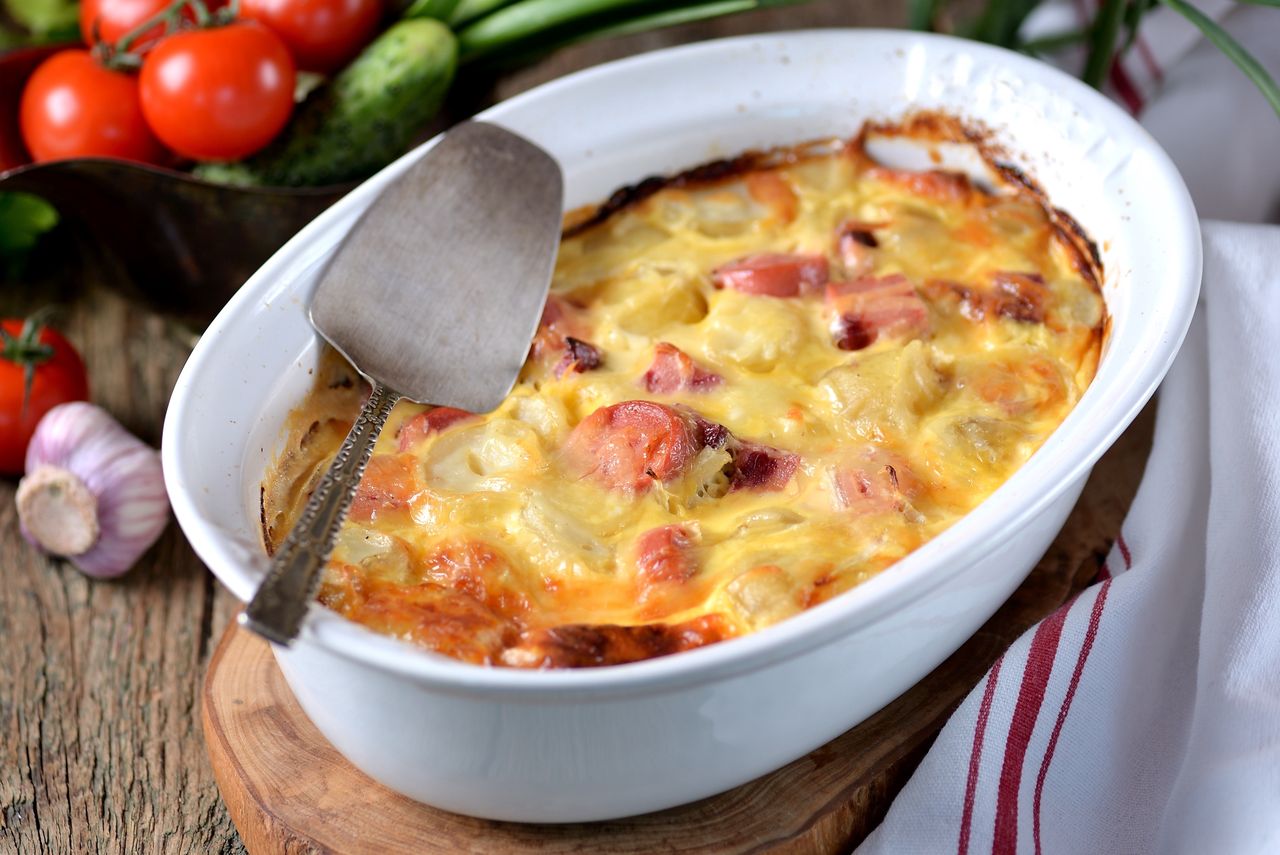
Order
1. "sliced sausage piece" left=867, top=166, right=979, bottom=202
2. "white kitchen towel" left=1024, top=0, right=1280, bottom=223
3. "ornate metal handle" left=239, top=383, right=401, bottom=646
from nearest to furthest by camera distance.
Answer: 1. "ornate metal handle" left=239, top=383, right=401, bottom=646
2. "sliced sausage piece" left=867, top=166, right=979, bottom=202
3. "white kitchen towel" left=1024, top=0, right=1280, bottom=223

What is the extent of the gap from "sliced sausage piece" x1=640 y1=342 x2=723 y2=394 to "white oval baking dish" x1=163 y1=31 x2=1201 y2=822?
55 cm

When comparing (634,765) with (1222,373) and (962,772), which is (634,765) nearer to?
(962,772)

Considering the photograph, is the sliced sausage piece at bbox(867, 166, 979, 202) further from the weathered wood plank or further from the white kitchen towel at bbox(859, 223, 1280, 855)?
the weathered wood plank

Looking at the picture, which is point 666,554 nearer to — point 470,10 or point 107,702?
point 107,702

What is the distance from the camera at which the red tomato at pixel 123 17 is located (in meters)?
2.99

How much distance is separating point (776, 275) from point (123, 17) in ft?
5.39

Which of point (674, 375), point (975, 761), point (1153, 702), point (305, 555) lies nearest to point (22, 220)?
point (674, 375)

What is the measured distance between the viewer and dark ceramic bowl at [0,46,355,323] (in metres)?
2.65

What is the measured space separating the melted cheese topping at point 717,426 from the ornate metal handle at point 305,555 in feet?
0.43

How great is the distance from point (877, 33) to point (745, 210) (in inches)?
18.1

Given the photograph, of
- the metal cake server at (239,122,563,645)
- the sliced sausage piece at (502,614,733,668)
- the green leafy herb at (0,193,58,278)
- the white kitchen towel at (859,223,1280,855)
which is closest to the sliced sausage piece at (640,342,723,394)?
the metal cake server at (239,122,563,645)

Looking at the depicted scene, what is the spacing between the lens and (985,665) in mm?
2123

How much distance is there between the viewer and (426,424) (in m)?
2.18

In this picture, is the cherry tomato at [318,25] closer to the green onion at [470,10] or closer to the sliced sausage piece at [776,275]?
the green onion at [470,10]
